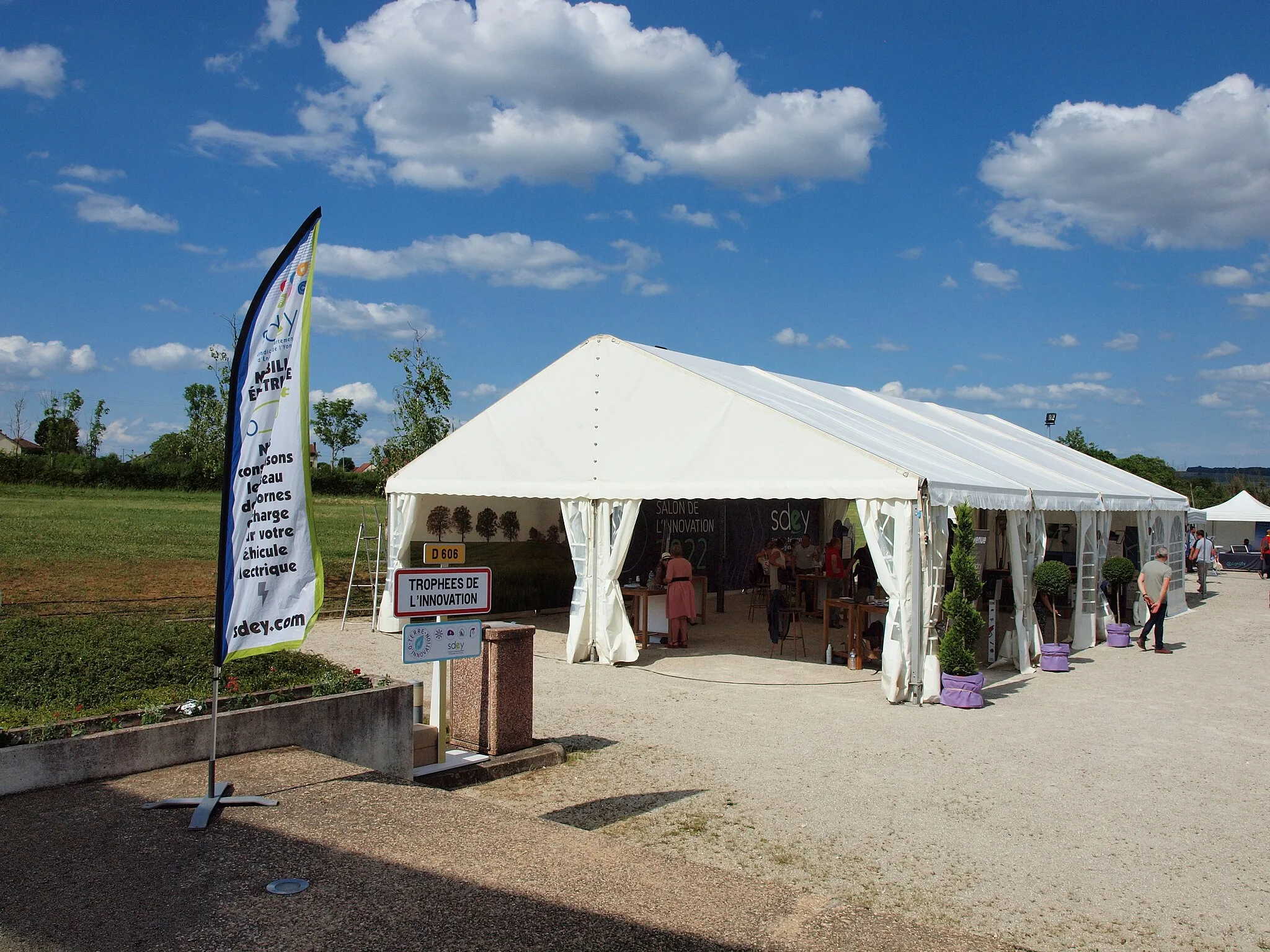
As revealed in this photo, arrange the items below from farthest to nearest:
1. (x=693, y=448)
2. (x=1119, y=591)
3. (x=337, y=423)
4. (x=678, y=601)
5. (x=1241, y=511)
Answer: (x=337, y=423) < (x=1241, y=511) < (x=1119, y=591) < (x=678, y=601) < (x=693, y=448)

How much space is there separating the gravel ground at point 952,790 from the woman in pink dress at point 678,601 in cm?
150

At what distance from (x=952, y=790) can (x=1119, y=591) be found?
36.6ft

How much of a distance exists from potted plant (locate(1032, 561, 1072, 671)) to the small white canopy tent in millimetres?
22750

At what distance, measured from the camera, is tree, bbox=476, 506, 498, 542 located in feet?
53.6

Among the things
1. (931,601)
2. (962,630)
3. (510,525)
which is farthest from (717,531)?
(962,630)

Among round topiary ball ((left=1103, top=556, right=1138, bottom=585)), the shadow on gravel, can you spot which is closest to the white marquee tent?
round topiary ball ((left=1103, top=556, right=1138, bottom=585))

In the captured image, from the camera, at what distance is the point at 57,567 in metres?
17.8

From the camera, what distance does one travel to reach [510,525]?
1689cm

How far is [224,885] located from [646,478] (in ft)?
28.2

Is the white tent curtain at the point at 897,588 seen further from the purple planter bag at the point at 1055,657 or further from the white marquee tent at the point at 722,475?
the purple planter bag at the point at 1055,657

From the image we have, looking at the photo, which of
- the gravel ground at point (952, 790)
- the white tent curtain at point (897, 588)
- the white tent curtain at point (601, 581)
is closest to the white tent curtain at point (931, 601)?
the white tent curtain at point (897, 588)

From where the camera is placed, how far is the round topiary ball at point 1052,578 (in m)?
12.5

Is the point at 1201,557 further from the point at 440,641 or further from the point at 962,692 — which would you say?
the point at 440,641

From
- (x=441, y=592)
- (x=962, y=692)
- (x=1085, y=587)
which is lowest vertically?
(x=962, y=692)
